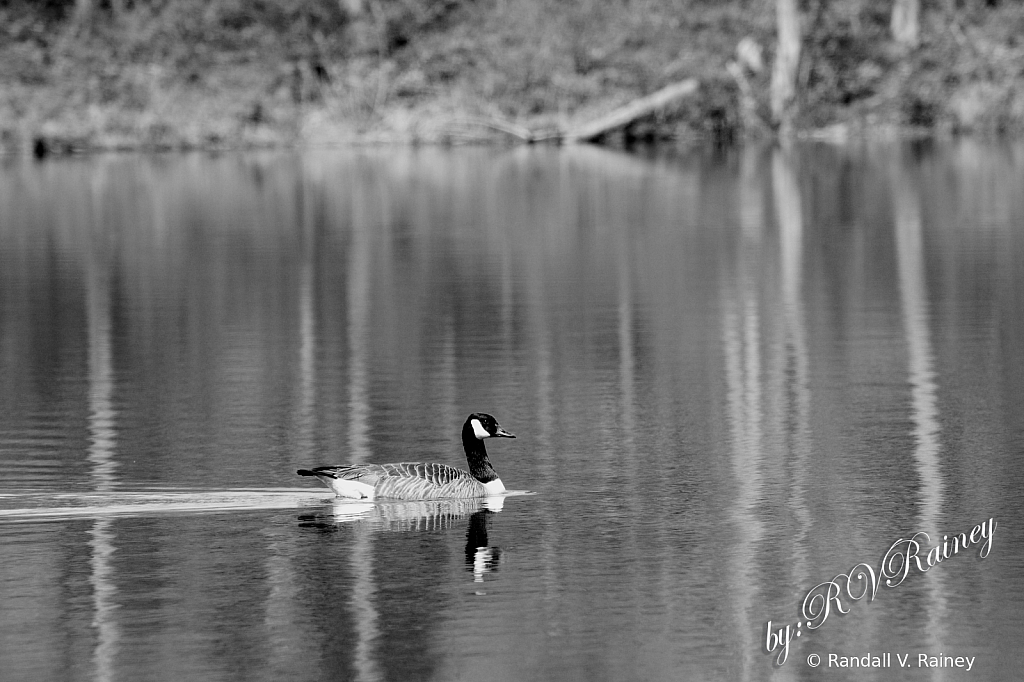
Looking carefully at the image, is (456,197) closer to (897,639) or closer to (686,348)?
(686,348)

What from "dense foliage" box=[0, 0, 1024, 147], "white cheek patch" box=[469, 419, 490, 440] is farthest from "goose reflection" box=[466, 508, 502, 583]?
"dense foliage" box=[0, 0, 1024, 147]

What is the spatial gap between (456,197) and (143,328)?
2010 cm

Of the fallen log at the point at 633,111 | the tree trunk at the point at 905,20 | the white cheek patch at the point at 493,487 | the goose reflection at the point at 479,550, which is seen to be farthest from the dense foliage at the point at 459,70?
the goose reflection at the point at 479,550

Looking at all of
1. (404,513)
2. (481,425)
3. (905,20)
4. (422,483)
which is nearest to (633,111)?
(905,20)

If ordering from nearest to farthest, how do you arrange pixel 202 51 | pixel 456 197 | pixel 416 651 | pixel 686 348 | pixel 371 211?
1. pixel 416 651
2. pixel 686 348
3. pixel 371 211
4. pixel 456 197
5. pixel 202 51

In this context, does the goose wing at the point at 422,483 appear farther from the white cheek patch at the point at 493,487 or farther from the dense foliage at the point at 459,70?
the dense foliage at the point at 459,70

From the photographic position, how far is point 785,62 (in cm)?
6103

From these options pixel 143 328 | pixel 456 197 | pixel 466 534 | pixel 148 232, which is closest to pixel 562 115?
pixel 456 197

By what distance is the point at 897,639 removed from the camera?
A: 10.0 meters

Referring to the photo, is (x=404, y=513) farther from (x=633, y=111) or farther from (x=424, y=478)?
(x=633, y=111)

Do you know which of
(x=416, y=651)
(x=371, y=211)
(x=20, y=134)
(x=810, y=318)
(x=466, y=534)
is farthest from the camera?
(x=20, y=134)

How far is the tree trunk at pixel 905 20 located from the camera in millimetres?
68562

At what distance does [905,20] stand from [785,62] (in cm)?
1010

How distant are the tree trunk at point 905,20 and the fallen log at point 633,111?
9222 mm
